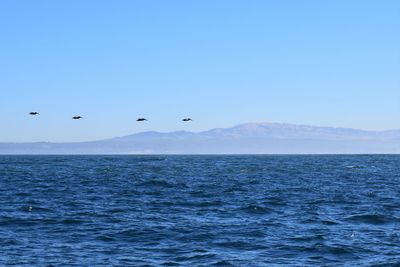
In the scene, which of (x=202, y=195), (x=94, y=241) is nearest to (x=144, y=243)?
(x=94, y=241)

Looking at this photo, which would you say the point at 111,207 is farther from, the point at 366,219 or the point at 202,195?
the point at 366,219

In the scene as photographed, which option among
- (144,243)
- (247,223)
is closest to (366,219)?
(247,223)

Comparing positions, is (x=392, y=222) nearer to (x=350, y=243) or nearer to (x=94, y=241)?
(x=350, y=243)

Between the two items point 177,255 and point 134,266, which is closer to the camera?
point 134,266

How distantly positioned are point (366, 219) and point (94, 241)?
17.6 meters

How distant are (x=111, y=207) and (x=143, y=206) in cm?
242

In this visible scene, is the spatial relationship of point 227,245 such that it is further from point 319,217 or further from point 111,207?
point 111,207

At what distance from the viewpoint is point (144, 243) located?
30859mm

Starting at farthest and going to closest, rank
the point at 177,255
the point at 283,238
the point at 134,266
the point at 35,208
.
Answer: the point at 35,208 < the point at 283,238 < the point at 177,255 < the point at 134,266

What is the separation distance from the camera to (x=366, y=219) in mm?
39781

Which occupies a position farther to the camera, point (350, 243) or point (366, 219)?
point (366, 219)

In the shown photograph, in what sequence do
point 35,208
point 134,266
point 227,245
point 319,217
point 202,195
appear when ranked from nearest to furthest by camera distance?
point 134,266, point 227,245, point 319,217, point 35,208, point 202,195

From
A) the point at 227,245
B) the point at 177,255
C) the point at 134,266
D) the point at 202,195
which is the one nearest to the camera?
the point at 134,266

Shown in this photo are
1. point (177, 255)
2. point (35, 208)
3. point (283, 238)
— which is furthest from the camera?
point (35, 208)
